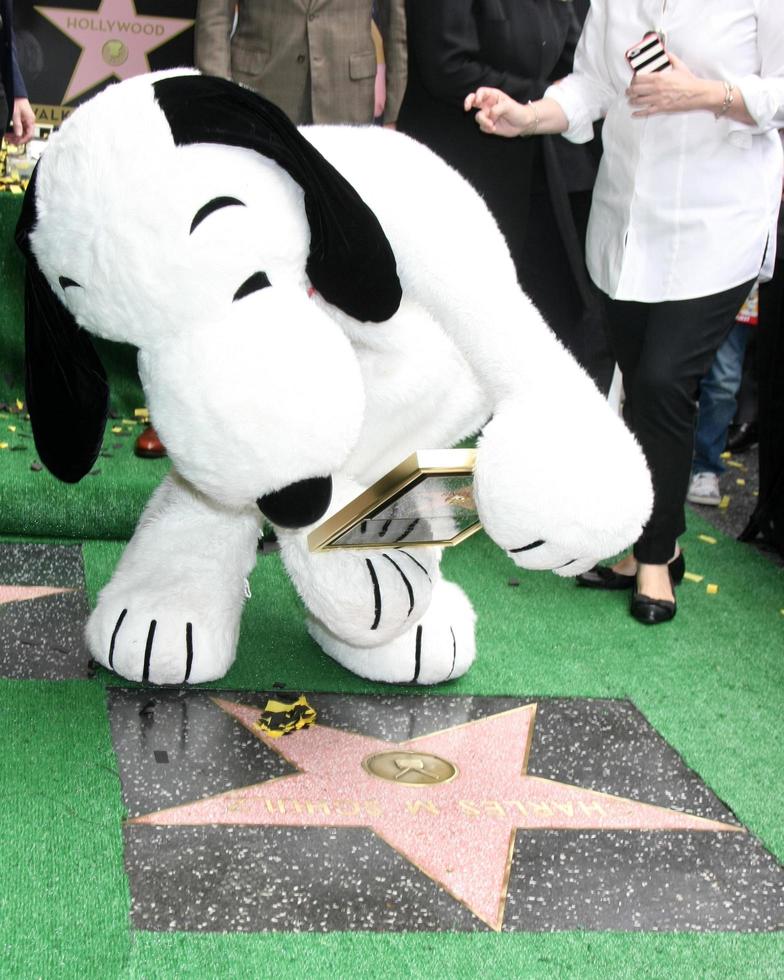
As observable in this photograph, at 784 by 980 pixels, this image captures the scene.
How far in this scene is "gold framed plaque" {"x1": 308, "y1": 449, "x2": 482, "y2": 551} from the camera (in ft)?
4.76

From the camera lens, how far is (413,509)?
162 cm

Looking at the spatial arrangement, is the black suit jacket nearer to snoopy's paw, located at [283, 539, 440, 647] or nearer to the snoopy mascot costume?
the snoopy mascot costume

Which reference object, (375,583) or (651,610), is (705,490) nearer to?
(651,610)

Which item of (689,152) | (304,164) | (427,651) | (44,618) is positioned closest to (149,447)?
(44,618)

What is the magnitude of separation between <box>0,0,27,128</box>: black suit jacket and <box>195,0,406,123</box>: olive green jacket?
455 millimetres

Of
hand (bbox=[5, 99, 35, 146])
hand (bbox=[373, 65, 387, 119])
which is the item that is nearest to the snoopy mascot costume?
hand (bbox=[373, 65, 387, 119])

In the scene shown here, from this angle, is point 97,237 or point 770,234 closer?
point 97,237

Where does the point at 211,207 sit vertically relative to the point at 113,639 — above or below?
above

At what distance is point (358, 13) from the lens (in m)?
2.94

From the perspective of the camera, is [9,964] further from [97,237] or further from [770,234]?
[770,234]

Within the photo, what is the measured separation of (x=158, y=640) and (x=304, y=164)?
0.84 m

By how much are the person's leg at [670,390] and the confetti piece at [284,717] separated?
96 centimetres

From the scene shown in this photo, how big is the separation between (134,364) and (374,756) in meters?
1.67

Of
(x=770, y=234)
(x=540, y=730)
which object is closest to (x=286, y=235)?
(x=540, y=730)
